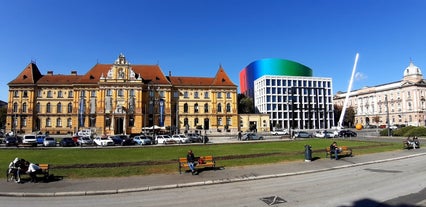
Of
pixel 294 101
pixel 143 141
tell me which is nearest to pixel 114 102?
pixel 143 141

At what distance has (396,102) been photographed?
121938 millimetres

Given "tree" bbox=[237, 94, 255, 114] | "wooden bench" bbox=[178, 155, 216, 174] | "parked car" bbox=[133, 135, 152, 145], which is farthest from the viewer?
"tree" bbox=[237, 94, 255, 114]

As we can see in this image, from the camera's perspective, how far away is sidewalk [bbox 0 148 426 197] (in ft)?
43.8

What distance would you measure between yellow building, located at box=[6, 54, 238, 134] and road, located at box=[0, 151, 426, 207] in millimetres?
59464

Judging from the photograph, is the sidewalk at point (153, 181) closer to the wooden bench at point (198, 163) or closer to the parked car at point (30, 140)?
the wooden bench at point (198, 163)

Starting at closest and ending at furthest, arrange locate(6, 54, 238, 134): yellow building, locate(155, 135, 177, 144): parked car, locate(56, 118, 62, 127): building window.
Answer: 1. locate(155, 135, 177, 144): parked car
2. locate(6, 54, 238, 134): yellow building
3. locate(56, 118, 62, 127): building window

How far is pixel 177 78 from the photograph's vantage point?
86.6m

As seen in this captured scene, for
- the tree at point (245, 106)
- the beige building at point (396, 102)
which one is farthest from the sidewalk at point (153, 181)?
the beige building at point (396, 102)

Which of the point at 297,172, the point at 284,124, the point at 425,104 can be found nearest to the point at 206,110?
the point at 284,124

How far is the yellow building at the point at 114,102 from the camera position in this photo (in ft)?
247

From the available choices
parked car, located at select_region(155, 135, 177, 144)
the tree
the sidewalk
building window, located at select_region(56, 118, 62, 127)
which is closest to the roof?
building window, located at select_region(56, 118, 62, 127)

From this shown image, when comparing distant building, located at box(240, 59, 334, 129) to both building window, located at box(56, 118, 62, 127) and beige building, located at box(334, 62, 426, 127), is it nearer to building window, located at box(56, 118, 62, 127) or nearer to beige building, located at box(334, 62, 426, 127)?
beige building, located at box(334, 62, 426, 127)

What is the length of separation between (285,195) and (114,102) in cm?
6943

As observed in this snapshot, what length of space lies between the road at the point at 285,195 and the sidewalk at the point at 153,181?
1.69ft
